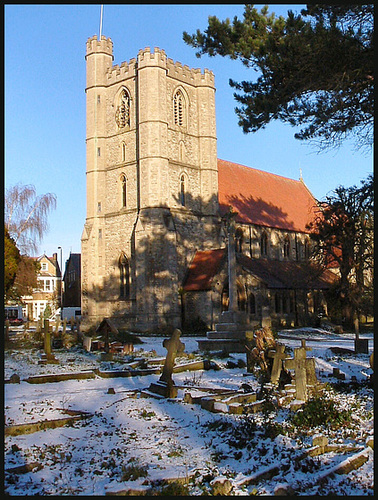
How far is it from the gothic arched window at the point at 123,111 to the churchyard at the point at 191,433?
23563mm

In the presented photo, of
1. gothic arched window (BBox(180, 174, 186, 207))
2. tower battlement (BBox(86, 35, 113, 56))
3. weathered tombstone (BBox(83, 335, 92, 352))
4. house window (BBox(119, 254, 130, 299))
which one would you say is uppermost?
tower battlement (BBox(86, 35, 113, 56))

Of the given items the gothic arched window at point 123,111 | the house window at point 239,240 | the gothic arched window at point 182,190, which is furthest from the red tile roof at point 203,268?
the gothic arched window at point 123,111

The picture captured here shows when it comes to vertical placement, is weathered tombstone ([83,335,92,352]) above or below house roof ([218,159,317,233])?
below

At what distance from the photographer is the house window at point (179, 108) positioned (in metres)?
33.0

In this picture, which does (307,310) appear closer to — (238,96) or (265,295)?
(265,295)

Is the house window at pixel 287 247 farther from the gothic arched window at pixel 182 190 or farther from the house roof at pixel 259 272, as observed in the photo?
the gothic arched window at pixel 182 190

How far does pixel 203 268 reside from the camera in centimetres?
3072

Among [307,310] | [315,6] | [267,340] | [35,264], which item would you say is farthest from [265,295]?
[315,6]

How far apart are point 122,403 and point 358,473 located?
14.6 feet

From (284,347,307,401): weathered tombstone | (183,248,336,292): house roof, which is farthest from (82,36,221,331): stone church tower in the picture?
(284,347,307,401): weathered tombstone

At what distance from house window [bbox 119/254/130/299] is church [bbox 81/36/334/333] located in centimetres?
7

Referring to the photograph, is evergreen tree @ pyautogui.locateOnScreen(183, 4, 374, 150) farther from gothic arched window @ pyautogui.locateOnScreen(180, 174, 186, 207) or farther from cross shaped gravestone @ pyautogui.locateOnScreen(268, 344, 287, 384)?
gothic arched window @ pyautogui.locateOnScreen(180, 174, 186, 207)

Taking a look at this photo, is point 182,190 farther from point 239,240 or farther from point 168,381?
point 168,381

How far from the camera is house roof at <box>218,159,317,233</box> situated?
121 ft
